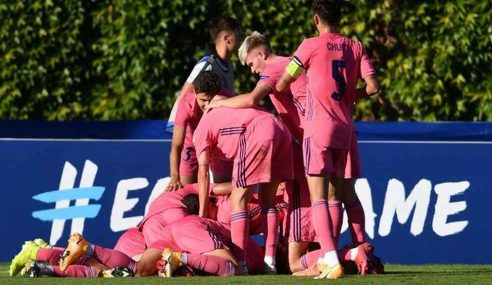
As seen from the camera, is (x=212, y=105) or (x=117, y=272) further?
(x=212, y=105)

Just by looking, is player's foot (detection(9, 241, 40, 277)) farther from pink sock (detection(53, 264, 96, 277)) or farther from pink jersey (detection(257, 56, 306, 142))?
pink jersey (detection(257, 56, 306, 142))

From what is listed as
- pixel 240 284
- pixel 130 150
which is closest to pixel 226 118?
pixel 240 284

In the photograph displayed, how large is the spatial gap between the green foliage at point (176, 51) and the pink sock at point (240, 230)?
6136 mm

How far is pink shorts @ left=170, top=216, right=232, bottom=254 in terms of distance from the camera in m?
10.5

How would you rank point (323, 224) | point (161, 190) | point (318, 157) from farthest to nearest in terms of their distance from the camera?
point (161, 190), point (318, 157), point (323, 224)

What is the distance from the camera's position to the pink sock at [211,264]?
33.6 feet

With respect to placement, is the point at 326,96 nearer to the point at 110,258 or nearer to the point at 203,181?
the point at 203,181

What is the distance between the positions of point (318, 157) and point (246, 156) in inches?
33.2

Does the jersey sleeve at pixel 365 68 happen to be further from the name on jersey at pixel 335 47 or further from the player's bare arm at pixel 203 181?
the player's bare arm at pixel 203 181

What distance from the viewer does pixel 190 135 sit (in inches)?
482

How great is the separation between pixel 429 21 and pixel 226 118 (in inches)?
247

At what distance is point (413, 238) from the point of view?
13352mm

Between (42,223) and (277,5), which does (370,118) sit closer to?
(277,5)

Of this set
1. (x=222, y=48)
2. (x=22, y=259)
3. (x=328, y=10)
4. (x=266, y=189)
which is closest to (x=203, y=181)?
(x=266, y=189)
